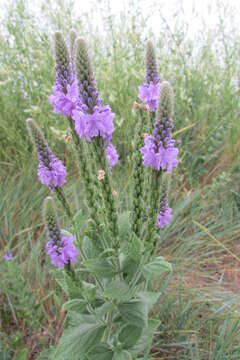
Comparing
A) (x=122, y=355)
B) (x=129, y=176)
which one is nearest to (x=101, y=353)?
(x=122, y=355)

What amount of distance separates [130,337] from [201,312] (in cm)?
109

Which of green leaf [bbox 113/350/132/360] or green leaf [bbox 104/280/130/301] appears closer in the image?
green leaf [bbox 104/280/130/301]

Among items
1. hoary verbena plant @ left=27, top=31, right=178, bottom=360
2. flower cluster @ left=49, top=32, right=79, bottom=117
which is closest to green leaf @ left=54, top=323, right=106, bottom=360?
hoary verbena plant @ left=27, top=31, right=178, bottom=360

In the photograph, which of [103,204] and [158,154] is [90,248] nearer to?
[103,204]

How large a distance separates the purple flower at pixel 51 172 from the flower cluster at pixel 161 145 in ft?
1.43

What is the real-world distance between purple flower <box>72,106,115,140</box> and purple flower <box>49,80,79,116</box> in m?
0.15

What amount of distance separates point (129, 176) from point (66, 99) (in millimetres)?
1748

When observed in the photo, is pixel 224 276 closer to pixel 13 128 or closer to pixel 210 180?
pixel 210 180

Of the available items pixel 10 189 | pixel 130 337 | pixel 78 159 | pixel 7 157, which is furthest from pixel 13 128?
pixel 130 337

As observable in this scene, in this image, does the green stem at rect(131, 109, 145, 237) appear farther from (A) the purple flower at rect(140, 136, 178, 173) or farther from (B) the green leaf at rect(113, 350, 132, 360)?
(B) the green leaf at rect(113, 350, 132, 360)

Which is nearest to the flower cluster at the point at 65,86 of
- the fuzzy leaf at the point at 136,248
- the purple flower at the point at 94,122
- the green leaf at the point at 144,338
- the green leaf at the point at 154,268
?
the purple flower at the point at 94,122

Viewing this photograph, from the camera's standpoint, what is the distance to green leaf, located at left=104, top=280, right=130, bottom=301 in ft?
5.10

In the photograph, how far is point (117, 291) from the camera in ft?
5.16

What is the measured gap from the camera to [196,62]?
4.80 meters
